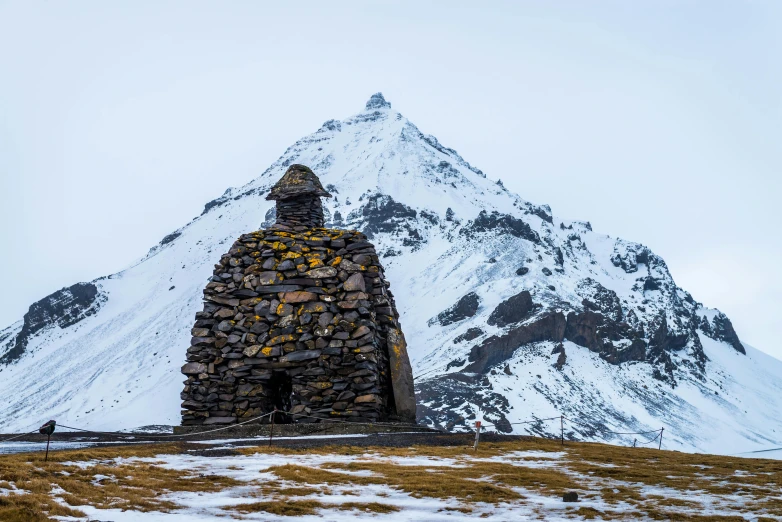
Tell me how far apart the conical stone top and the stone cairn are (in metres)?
3.40

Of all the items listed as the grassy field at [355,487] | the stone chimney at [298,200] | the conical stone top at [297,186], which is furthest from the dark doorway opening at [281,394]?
the grassy field at [355,487]

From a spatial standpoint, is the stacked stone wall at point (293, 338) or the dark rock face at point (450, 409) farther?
the dark rock face at point (450, 409)

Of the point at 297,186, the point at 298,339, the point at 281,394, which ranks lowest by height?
the point at 281,394

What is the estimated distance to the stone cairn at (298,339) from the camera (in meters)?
20.7

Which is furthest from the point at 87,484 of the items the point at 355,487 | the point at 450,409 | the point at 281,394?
the point at 450,409

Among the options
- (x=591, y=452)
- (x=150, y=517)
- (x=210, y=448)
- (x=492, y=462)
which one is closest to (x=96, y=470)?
(x=150, y=517)

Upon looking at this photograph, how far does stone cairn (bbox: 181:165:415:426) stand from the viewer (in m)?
20.7

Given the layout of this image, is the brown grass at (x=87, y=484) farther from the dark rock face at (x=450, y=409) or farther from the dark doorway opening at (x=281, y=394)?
the dark rock face at (x=450, y=409)

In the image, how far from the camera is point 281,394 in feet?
74.1

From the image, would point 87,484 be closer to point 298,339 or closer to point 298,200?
point 298,339

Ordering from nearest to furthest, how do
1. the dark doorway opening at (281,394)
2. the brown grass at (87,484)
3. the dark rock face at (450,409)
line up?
the brown grass at (87,484), the dark doorway opening at (281,394), the dark rock face at (450,409)

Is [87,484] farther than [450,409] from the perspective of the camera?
No

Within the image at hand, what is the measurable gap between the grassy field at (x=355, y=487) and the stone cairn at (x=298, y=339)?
262 inches

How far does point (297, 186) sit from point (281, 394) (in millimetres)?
7632
